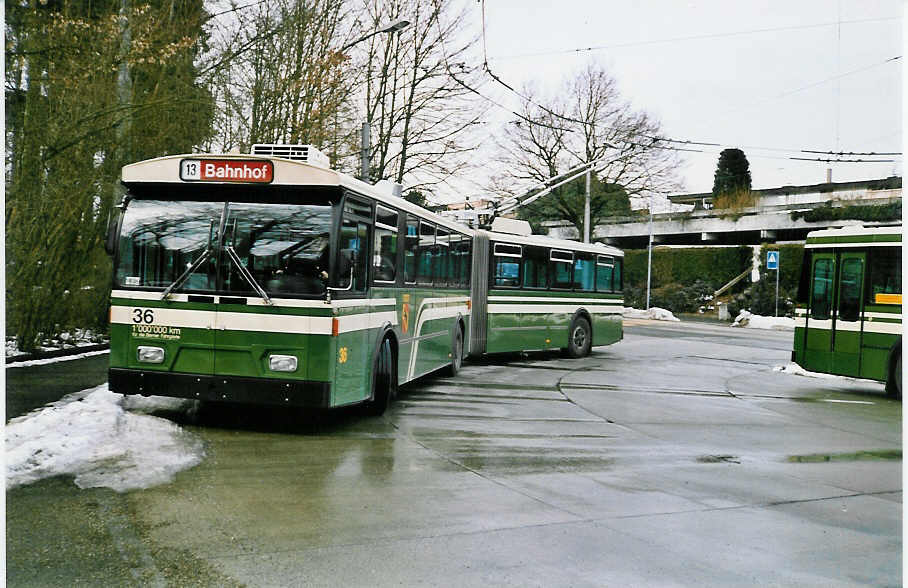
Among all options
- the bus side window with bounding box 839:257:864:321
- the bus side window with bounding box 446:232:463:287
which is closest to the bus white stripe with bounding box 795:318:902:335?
the bus side window with bounding box 839:257:864:321

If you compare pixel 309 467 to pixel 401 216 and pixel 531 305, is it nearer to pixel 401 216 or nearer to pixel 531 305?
pixel 401 216

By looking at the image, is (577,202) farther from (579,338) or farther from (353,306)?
(353,306)

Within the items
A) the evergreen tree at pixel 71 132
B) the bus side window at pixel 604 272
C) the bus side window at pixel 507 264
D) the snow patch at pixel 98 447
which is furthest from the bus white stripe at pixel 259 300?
the bus side window at pixel 604 272

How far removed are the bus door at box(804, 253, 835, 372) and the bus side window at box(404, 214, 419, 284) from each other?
26.3 feet

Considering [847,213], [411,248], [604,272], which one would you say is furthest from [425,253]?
[847,213]

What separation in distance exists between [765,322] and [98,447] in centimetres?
3609

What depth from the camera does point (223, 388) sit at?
30.1 ft

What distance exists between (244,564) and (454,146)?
2388 cm

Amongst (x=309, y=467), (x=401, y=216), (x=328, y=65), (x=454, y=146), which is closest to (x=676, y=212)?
(x=454, y=146)

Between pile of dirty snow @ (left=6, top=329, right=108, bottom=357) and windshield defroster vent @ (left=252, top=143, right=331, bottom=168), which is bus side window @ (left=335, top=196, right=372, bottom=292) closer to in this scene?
windshield defroster vent @ (left=252, top=143, right=331, bottom=168)

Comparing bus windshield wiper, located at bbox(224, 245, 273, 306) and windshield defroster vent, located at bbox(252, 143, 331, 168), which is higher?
windshield defroster vent, located at bbox(252, 143, 331, 168)

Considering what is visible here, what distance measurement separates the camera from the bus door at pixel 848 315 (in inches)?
614

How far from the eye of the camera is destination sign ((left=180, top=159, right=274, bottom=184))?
362 inches

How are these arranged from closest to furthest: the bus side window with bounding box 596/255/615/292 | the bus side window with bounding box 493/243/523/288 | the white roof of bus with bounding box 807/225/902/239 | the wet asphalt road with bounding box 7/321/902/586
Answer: the wet asphalt road with bounding box 7/321/902/586
the white roof of bus with bounding box 807/225/902/239
the bus side window with bounding box 493/243/523/288
the bus side window with bounding box 596/255/615/292
